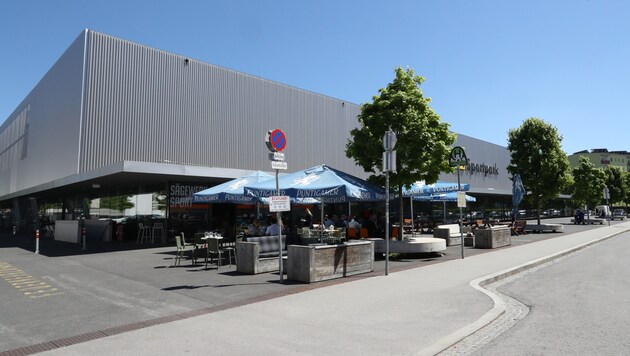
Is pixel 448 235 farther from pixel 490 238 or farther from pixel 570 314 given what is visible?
pixel 570 314

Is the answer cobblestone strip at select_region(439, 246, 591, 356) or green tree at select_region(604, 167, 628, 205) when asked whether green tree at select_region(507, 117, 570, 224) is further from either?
green tree at select_region(604, 167, 628, 205)

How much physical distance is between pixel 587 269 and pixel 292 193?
8.51 m

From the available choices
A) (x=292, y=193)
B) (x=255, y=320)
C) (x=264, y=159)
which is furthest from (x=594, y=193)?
(x=255, y=320)

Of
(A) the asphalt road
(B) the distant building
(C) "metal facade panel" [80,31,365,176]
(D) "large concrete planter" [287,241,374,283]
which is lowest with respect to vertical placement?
(A) the asphalt road

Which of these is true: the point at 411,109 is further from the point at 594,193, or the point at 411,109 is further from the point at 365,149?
the point at 594,193

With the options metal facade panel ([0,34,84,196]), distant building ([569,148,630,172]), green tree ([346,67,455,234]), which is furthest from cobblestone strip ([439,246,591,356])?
distant building ([569,148,630,172])

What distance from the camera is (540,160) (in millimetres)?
30266

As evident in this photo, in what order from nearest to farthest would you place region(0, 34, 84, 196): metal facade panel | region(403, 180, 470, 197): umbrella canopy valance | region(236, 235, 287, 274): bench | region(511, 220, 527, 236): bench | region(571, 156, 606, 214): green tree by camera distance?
region(236, 235, 287, 274): bench → region(403, 180, 470, 197): umbrella canopy valance → region(0, 34, 84, 196): metal facade panel → region(511, 220, 527, 236): bench → region(571, 156, 606, 214): green tree

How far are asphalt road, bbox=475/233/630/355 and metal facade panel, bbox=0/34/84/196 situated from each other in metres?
20.7

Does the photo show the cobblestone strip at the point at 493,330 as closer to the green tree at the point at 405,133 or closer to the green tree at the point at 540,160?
the green tree at the point at 405,133

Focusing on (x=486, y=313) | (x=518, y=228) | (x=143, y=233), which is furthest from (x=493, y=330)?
(x=518, y=228)

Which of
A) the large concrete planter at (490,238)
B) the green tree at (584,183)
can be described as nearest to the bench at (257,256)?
the large concrete planter at (490,238)

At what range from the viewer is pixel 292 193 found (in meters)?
12.1

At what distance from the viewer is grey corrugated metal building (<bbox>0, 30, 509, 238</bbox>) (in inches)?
822
